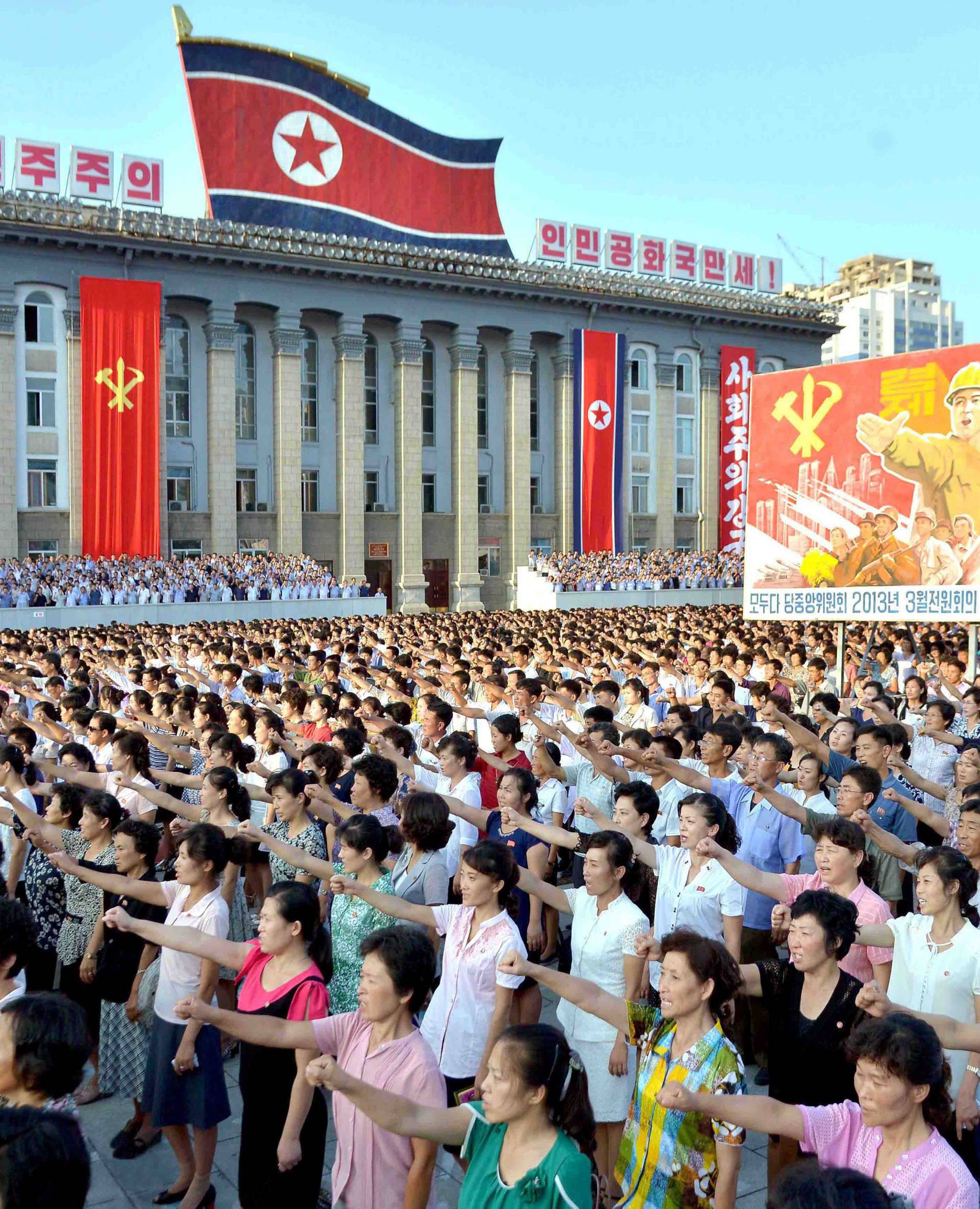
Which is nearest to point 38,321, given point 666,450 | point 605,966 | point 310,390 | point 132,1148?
point 310,390

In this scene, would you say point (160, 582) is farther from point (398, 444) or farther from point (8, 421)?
point (398, 444)

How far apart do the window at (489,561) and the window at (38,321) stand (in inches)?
699

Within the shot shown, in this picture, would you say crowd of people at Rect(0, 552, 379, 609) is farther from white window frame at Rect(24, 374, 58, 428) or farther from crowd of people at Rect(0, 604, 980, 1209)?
crowd of people at Rect(0, 604, 980, 1209)

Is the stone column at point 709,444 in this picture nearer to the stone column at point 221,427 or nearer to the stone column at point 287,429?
the stone column at point 287,429

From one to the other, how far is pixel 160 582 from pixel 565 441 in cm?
1922

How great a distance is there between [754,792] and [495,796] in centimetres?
211

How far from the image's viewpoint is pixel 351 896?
4.86 m

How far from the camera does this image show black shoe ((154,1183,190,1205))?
15.6 feet

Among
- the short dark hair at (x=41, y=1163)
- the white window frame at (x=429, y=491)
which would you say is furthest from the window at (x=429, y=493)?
the short dark hair at (x=41, y=1163)

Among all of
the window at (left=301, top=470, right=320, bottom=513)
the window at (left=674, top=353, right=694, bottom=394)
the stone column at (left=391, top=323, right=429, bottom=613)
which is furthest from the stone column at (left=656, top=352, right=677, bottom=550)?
the window at (left=301, top=470, right=320, bottom=513)

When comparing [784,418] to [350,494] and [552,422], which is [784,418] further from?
[552,422]

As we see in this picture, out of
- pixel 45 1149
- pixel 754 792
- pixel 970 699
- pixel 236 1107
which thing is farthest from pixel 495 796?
pixel 45 1149

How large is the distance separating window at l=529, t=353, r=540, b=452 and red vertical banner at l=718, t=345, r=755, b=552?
344 inches

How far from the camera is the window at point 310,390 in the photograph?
40.9 m
